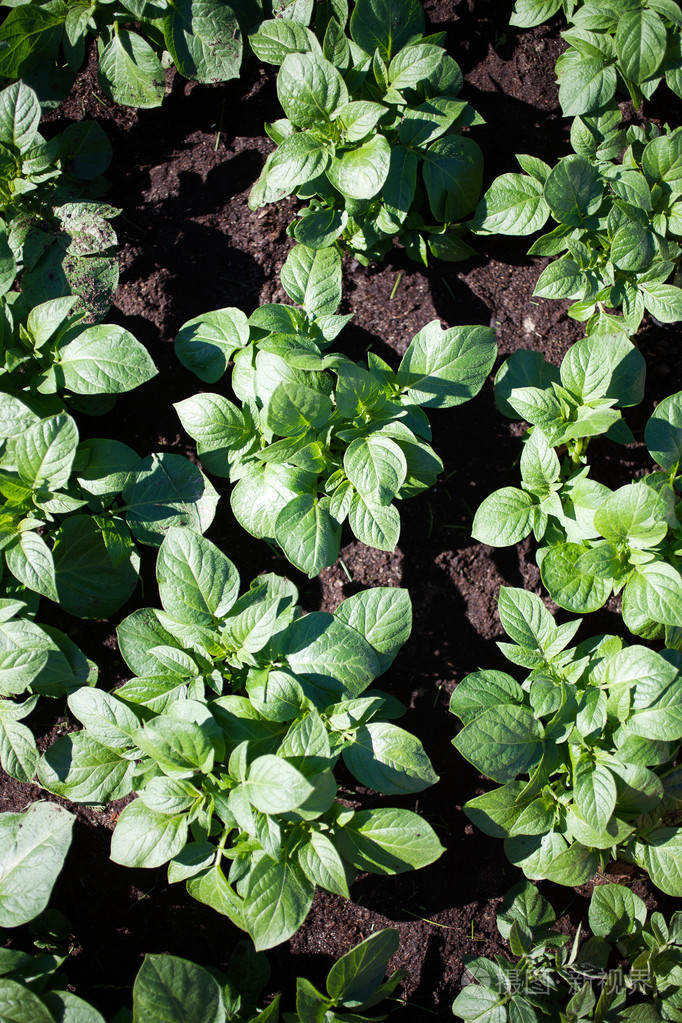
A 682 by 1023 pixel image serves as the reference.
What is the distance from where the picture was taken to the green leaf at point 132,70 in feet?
5.49

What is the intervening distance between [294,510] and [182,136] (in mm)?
1138

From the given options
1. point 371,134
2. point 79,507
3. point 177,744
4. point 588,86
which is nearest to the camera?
point 177,744

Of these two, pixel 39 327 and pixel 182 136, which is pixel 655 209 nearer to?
pixel 182 136

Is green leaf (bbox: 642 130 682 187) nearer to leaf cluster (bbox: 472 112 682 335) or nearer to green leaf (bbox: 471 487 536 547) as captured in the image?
leaf cluster (bbox: 472 112 682 335)

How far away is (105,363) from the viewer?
140 centimetres

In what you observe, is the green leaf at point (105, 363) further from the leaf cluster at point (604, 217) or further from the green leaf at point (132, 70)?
the leaf cluster at point (604, 217)

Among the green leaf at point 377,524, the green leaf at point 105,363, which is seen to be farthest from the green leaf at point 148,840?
the green leaf at point 105,363

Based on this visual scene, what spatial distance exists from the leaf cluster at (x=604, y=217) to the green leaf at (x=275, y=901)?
4.38ft

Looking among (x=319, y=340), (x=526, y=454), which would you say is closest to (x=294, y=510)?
(x=319, y=340)

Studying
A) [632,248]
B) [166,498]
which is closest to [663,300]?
[632,248]

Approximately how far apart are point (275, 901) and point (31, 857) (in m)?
0.49

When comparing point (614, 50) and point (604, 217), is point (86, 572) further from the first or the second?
point (614, 50)

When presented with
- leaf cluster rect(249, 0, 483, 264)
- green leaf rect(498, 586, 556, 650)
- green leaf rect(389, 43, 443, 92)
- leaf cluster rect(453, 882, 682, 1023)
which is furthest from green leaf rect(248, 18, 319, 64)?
leaf cluster rect(453, 882, 682, 1023)

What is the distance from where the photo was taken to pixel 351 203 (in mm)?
1530
